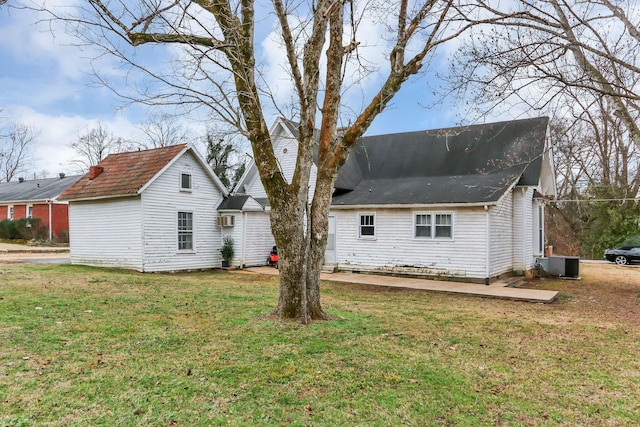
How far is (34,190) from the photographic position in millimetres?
33031

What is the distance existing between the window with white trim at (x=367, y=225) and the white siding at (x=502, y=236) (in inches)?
160

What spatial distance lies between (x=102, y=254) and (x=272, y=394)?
571 inches

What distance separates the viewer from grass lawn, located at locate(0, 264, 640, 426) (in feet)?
12.1

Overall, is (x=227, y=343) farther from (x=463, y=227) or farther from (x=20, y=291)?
(x=463, y=227)

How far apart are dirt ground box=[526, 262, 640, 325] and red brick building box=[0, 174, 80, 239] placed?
91.1ft

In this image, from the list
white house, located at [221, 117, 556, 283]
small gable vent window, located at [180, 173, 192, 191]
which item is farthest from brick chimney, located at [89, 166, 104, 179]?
white house, located at [221, 117, 556, 283]

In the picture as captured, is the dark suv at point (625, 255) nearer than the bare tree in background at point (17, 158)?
Yes

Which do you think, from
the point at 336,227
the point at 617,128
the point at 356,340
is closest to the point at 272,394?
the point at 356,340

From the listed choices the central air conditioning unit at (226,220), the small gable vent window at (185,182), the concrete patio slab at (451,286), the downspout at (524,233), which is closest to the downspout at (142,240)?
the small gable vent window at (185,182)

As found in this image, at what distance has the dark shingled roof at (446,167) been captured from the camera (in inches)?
576

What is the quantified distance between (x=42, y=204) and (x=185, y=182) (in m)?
19.2

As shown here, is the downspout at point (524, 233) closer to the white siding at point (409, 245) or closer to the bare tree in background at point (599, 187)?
the white siding at point (409, 245)

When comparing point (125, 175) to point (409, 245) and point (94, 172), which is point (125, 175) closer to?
point (94, 172)

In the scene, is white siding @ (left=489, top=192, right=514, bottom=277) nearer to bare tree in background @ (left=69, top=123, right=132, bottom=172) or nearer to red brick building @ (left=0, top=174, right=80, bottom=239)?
→ red brick building @ (left=0, top=174, right=80, bottom=239)
